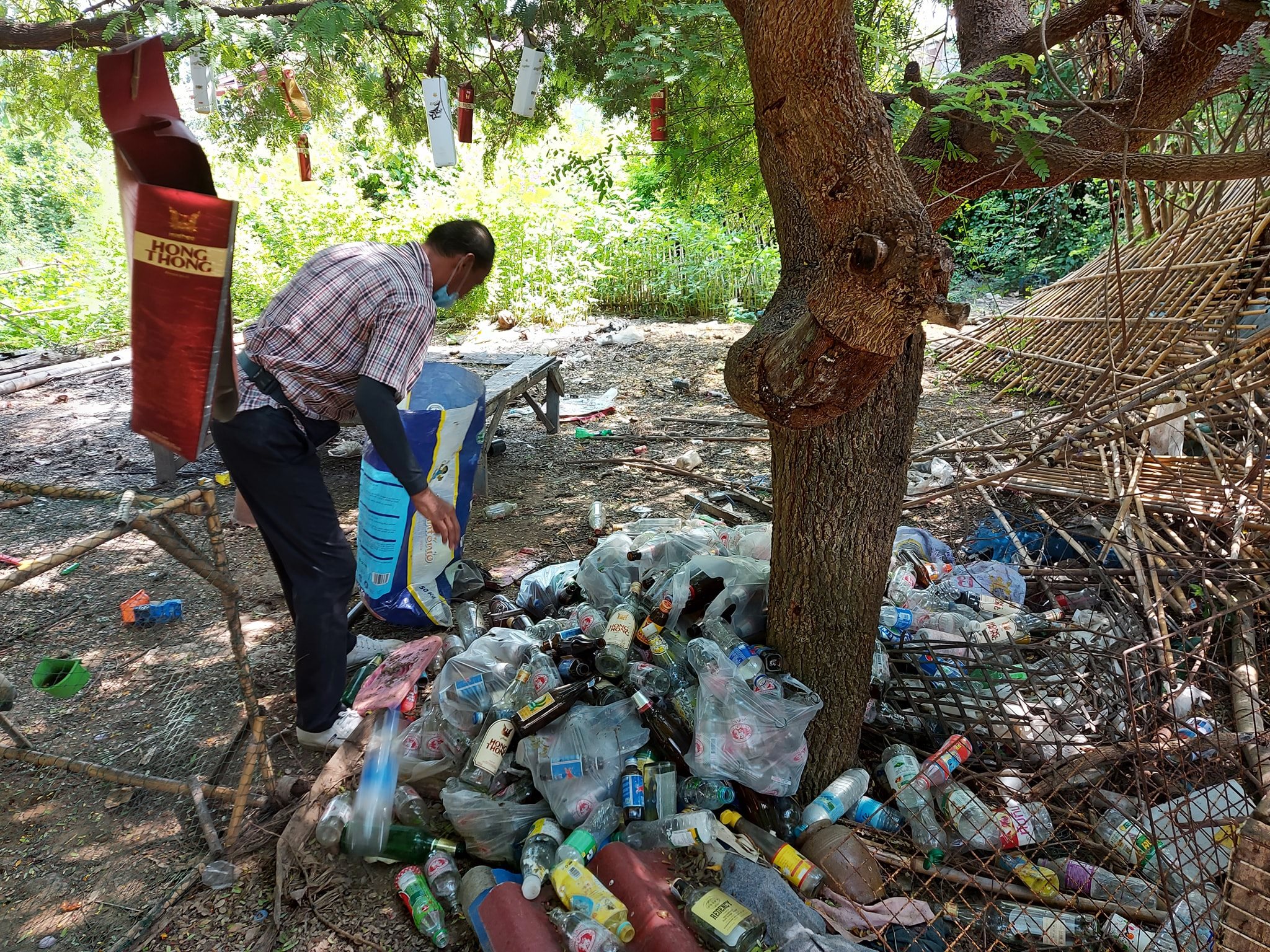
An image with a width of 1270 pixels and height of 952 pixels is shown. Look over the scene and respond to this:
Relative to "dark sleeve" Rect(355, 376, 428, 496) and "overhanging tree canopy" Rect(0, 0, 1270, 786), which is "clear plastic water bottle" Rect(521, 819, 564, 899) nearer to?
"overhanging tree canopy" Rect(0, 0, 1270, 786)

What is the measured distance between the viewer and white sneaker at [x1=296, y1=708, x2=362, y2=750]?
2680mm

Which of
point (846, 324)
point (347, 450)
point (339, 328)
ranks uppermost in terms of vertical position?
point (846, 324)

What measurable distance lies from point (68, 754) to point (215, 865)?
962 mm

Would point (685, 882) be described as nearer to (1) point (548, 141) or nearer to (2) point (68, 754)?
(2) point (68, 754)

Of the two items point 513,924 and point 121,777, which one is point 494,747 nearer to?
point 513,924

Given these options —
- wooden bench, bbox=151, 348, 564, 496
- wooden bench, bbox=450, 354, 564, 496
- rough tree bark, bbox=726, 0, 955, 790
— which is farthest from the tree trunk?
wooden bench, bbox=450, 354, 564, 496

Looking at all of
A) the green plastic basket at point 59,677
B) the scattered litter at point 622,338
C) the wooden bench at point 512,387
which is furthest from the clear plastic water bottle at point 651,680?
the scattered litter at point 622,338

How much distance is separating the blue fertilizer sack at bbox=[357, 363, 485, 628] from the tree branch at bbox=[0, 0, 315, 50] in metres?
2.22

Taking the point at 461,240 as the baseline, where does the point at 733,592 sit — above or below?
below

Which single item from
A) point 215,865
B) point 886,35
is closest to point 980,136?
point 886,35

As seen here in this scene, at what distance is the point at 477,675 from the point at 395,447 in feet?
2.94

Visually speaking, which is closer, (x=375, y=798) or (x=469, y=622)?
(x=375, y=798)

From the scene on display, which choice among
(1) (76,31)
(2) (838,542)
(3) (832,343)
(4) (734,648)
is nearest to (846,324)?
(3) (832,343)

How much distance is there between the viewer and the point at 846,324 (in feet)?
6.02
